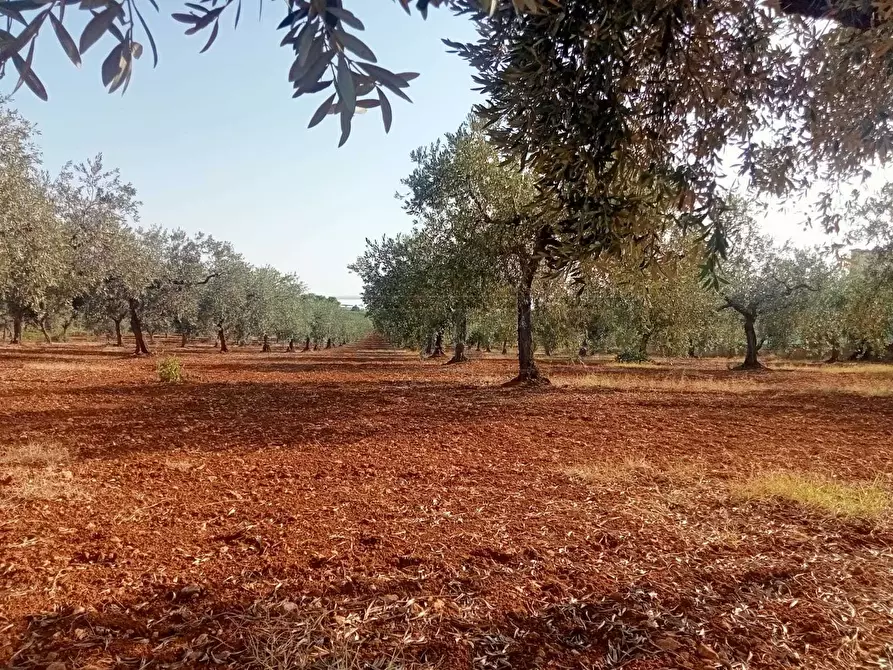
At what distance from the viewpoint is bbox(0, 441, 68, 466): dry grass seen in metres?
6.75

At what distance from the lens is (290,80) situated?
1.45m

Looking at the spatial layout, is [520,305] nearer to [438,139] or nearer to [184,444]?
[438,139]

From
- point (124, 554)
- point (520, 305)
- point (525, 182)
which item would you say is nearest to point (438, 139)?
point (525, 182)

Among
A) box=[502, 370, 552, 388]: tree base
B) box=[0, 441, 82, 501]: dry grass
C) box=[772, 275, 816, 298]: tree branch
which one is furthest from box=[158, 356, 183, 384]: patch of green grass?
box=[772, 275, 816, 298]: tree branch

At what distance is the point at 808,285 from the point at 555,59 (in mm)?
31822

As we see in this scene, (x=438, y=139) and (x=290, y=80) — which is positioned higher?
(x=438, y=139)

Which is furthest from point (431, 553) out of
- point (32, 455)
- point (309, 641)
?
point (32, 455)

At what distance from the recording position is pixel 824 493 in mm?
5457

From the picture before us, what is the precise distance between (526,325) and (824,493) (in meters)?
12.4

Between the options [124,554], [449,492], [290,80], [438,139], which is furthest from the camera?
[438,139]

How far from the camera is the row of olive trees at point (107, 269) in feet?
→ 58.8

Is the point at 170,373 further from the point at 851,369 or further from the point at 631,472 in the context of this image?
the point at 851,369

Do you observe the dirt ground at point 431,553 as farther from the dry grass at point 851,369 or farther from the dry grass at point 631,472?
the dry grass at point 851,369

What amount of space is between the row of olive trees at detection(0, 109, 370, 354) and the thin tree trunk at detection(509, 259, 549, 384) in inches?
643
